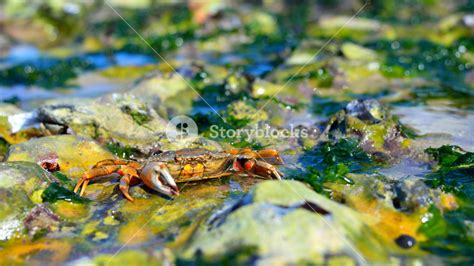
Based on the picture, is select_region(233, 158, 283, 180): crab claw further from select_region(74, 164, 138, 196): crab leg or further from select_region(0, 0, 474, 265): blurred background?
select_region(74, 164, 138, 196): crab leg

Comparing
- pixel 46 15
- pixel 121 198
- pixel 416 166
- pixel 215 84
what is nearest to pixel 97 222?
pixel 121 198

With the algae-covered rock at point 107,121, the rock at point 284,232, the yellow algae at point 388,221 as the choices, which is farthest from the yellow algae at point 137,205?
the yellow algae at point 388,221

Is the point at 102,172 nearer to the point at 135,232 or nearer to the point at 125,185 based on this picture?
the point at 125,185

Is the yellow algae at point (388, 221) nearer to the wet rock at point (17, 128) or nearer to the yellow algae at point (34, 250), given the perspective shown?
the yellow algae at point (34, 250)

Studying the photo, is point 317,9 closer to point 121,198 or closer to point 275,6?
point 275,6

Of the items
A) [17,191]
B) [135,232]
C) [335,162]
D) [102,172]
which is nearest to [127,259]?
[135,232]

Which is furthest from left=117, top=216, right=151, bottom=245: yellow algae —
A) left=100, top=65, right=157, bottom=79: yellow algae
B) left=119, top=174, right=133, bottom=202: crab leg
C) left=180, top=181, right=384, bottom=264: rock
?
left=100, top=65, right=157, bottom=79: yellow algae

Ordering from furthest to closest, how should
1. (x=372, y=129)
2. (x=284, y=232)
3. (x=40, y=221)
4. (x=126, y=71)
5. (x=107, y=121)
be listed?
(x=126, y=71) < (x=107, y=121) < (x=372, y=129) < (x=40, y=221) < (x=284, y=232)
